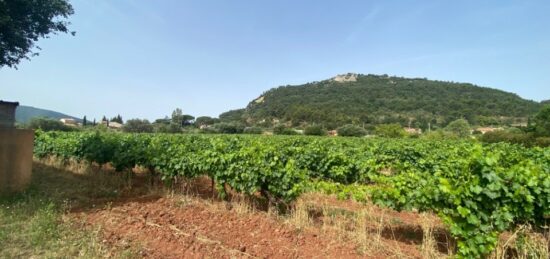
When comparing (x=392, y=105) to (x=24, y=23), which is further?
(x=392, y=105)

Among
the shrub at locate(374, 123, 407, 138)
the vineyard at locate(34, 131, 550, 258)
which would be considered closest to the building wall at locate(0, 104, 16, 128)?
the vineyard at locate(34, 131, 550, 258)

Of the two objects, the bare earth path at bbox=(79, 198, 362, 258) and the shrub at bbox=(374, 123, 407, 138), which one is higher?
the shrub at bbox=(374, 123, 407, 138)

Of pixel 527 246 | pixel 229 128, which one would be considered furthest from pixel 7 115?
pixel 229 128

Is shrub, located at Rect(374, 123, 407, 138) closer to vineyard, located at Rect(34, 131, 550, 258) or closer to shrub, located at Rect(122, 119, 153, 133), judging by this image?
shrub, located at Rect(122, 119, 153, 133)

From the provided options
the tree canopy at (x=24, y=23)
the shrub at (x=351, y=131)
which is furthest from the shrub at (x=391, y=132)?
the tree canopy at (x=24, y=23)

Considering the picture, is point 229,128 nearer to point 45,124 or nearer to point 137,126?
point 137,126

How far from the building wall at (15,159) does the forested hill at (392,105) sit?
67.9m

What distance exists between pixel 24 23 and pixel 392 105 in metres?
89.5

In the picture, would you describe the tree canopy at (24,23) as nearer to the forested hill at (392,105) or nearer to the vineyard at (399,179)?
the vineyard at (399,179)

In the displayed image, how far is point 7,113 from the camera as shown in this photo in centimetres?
909

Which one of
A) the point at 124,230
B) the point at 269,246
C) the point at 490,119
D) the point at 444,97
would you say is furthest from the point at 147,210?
the point at 444,97

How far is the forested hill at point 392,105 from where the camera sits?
7519 centimetres

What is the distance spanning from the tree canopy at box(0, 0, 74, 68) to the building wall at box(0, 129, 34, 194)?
108 inches

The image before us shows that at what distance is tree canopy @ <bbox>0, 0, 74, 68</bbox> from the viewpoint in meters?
7.94
